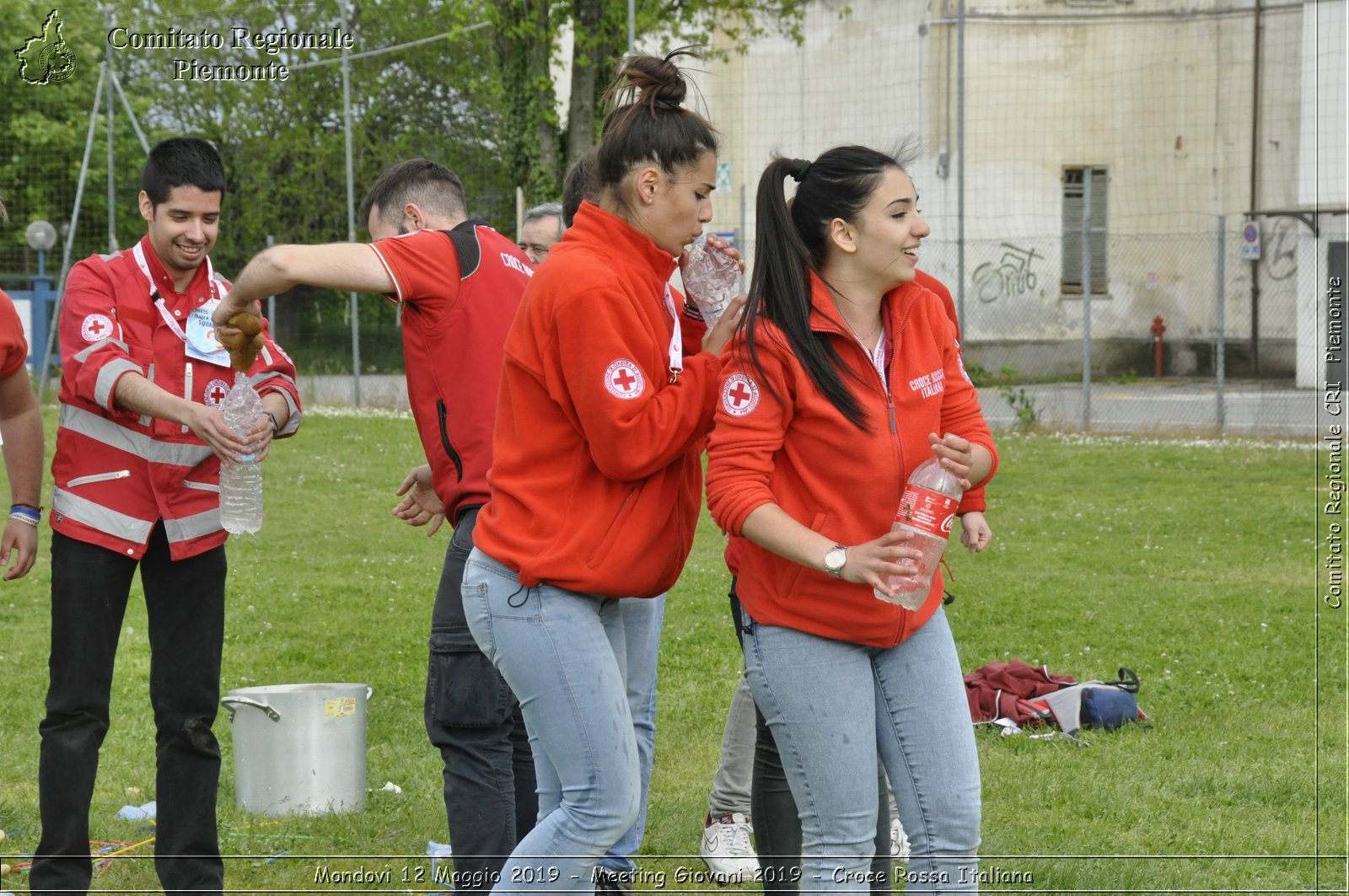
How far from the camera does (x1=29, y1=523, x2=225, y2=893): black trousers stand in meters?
3.98

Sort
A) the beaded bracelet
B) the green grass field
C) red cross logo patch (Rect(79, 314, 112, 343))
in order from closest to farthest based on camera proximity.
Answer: red cross logo patch (Rect(79, 314, 112, 343))
the beaded bracelet
the green grass field

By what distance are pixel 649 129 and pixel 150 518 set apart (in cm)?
189

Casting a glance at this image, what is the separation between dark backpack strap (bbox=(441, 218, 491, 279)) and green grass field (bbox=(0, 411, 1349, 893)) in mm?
2037

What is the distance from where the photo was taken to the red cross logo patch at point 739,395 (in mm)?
3092

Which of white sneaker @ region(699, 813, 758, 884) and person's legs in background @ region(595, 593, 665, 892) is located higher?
person's legs in background @ region(595, 593, 665, 892)

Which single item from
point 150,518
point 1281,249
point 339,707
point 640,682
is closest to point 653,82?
point 640,682

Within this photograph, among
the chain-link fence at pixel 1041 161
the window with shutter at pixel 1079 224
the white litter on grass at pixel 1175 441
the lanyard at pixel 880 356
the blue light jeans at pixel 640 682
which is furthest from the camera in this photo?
the window with shutter at pixel 1079 224

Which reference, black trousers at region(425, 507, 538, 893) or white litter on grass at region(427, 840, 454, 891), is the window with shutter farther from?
black trousers at region(425, 507, 538, 893)

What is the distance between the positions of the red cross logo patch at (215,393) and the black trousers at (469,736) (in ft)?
2.89

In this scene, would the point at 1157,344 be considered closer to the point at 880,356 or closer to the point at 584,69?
the point at 584,69

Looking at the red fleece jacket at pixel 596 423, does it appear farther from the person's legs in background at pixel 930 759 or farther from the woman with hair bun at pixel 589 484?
the person's legs in background at pixel 930 759

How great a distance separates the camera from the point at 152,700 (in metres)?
4.07

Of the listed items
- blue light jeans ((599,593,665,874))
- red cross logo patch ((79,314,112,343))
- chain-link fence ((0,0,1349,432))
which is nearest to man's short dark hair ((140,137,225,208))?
Result: red cross logo patch ((79,314,112,343))

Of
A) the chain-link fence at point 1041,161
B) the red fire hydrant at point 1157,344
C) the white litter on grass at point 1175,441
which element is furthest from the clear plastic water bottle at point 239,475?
the red fire hydrant at point 1157,344
